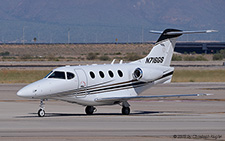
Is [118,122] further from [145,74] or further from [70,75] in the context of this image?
[145,74]

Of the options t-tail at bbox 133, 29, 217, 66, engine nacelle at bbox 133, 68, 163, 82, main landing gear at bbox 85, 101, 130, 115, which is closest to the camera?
main landing gear at bbox 85, 101, 130, 115

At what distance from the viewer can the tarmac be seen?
69.1 feet

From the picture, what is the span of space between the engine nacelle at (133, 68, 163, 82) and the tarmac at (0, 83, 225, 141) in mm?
1936

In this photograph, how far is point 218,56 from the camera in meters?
153

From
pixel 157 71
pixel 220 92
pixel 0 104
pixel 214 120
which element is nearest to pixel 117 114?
pixel 157 71

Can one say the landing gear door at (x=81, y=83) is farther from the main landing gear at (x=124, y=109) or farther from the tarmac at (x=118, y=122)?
the main landing gear at (x=124, y=109)

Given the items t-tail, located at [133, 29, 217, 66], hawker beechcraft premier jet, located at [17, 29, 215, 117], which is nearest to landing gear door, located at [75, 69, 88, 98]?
hawker beechcraft premier jet, located at [17, 29, 215, 117]

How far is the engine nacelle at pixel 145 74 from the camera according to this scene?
30.8 meters

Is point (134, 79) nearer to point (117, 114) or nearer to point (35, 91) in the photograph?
point (117, 114)

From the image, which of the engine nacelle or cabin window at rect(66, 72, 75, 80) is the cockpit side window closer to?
cabin window at rect(66, 72, 75, 80)

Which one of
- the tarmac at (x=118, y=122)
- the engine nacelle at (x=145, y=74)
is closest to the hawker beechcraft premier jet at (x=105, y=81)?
the engine nacelle at (x=145, y=74)

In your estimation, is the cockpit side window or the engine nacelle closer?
the cockpit side window

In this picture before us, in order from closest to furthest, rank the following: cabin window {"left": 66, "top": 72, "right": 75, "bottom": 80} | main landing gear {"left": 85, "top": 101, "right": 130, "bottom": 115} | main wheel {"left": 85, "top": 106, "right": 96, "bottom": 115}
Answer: cabin window {"left": 66, "top": 72, "right": 75, "bottom": 80} → main landing gear {"left": 85, "top": 101, "right": 130, "bottom": 115} → main wheel {"left": 85, "top": 106, "right": 96, "bottom": 115}

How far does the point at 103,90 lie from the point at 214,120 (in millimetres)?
6552
